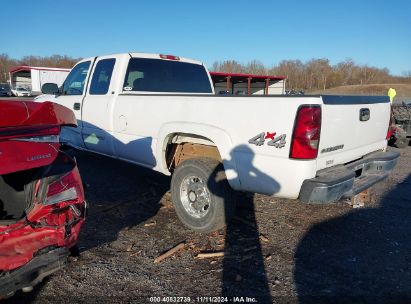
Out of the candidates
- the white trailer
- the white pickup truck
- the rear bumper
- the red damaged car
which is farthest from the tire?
the white trailer

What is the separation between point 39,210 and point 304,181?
2.17m

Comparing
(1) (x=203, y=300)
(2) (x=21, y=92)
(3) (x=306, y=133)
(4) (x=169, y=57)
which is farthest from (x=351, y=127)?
(2) (x=21, y=92)

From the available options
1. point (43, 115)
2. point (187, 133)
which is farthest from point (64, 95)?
point (43, 115)

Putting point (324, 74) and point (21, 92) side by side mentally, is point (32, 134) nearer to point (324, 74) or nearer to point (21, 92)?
point (21, 92)

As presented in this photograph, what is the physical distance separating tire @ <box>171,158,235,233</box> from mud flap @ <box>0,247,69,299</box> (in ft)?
5.57

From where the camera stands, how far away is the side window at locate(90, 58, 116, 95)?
17.5 ft

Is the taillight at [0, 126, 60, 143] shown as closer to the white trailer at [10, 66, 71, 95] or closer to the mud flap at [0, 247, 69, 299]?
the mud flap at [0, 247, 69, 299]

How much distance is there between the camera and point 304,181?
316 cm

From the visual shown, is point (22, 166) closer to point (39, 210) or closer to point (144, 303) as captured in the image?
point (39, 210)

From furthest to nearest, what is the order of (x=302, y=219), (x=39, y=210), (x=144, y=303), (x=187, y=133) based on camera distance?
(x=302, y=219) → (x=187, y=133) → (x=144, y=303) → (x=39, y=210)

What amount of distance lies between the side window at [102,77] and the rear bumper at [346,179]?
343 cm

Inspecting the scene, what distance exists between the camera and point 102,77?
18.0ft

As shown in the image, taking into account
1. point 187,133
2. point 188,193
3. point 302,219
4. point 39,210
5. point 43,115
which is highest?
point 43,115

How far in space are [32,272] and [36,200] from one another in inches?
19.6
